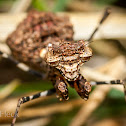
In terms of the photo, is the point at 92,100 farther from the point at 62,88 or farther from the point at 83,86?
the point at 62,88

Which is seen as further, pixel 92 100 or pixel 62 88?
pixel 92 100

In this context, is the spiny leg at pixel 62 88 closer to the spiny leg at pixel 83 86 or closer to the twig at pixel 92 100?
the spiny leg at pixel 83 86

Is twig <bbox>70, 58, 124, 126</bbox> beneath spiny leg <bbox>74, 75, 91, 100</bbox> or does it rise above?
beneath

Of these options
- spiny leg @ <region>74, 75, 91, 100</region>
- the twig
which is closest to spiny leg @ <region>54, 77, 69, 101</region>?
spiny leg @ <region>74, 75, 91, 100</region>

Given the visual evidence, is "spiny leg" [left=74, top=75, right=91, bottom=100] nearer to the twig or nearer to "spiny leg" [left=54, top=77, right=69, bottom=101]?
"spiny leg" [left=54, top=77, right=69, bottom=101]

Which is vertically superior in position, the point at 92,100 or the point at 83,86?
the point at 83,86

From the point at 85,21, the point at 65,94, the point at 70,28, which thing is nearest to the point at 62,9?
the point at 85,21

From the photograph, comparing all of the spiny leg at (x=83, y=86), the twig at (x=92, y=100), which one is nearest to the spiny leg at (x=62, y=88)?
the spiny leg at (x=83, y=86)

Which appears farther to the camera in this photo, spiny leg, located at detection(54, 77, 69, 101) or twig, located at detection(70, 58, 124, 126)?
twig, located at detection(70, 58, 124, 126)

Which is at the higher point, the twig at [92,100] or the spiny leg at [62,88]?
the spiny leg at [62,88]

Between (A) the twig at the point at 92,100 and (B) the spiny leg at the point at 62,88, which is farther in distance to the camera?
(A) the twig at the point at 92,100

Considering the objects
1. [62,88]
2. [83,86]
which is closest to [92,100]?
[83,86]
